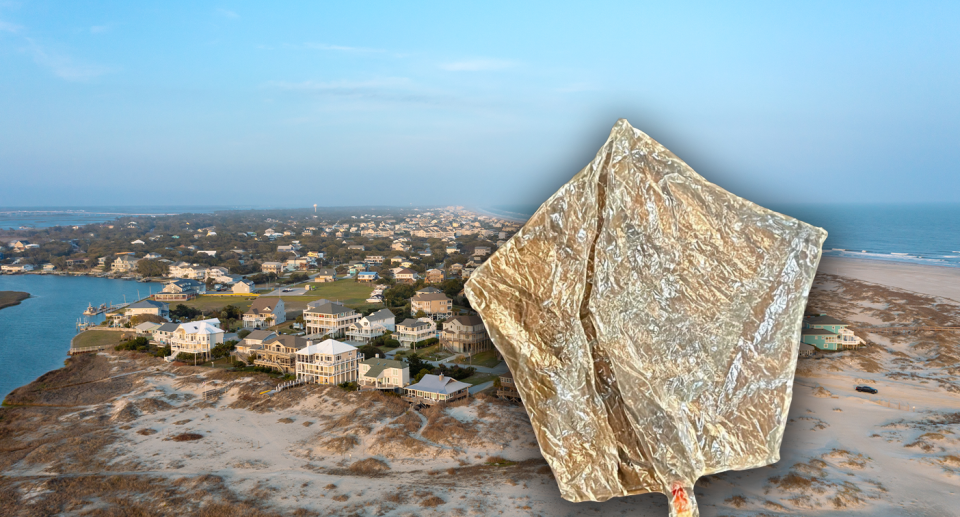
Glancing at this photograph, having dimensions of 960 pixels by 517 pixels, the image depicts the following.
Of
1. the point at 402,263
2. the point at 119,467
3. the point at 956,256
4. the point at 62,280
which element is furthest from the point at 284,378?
the point at 956,256

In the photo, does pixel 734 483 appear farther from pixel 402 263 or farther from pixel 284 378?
pixel 402 263

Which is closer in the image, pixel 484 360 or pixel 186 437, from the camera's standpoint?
pixel 186 437

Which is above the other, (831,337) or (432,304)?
(831,337)

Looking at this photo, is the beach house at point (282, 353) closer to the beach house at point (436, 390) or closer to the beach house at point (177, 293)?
the beach house at point (436, 390)

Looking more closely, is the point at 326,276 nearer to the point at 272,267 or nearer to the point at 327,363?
the point at 272,267

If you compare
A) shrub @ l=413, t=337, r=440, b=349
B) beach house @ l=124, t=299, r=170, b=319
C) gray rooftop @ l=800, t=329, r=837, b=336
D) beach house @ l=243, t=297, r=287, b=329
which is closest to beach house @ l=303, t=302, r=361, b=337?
beach house @ l=243, t=297, r=287, b=329

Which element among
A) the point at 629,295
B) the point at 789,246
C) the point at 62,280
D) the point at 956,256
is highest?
the point at 789,246

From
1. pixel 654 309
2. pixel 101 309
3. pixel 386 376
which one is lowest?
pixel 101 309

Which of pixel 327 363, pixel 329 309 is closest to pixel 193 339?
pixel 329 309
